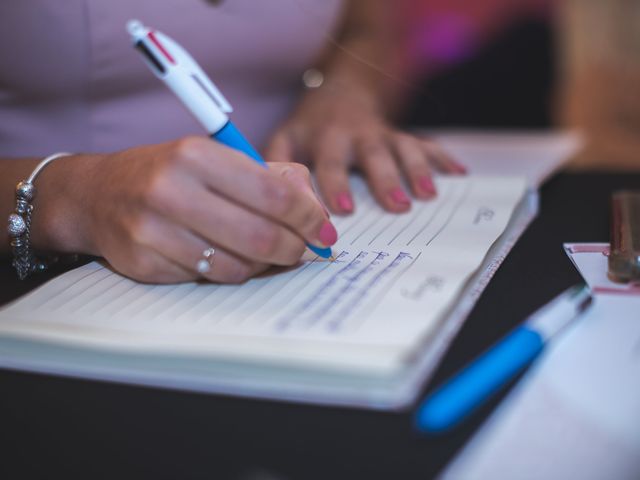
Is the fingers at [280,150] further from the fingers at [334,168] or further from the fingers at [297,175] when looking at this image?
the fingers at [297,175]

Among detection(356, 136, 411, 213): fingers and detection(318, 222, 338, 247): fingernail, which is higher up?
detection(318, 222, 338, 247): fingernail

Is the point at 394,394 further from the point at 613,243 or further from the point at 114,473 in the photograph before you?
the point at 613,243

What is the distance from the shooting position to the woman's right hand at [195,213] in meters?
0.36

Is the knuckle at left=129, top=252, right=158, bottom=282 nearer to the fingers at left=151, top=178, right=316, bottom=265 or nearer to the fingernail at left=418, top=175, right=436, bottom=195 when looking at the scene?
the fingers at left=151, top=178, right=316, bottom=265

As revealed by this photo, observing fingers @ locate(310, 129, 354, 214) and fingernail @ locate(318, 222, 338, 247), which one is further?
fingers @ locate(310, 129, 354, 214)

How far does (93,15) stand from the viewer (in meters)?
0.58

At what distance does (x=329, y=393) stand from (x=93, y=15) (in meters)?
0.45

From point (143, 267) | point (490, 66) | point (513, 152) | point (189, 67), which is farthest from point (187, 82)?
point (490, 66)

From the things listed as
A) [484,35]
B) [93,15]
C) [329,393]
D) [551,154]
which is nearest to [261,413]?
[329,393]

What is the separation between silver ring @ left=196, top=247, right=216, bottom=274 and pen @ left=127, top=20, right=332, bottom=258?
0.06 m

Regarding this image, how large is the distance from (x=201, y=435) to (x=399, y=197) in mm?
318

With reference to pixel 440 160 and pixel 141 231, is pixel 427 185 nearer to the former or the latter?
pixel 440 160

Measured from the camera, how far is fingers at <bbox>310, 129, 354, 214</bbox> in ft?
1.82

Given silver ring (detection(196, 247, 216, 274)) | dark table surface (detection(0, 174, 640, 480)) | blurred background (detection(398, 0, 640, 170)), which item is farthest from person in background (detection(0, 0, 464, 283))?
blurred background (detection(398, 0, 640, 170))
